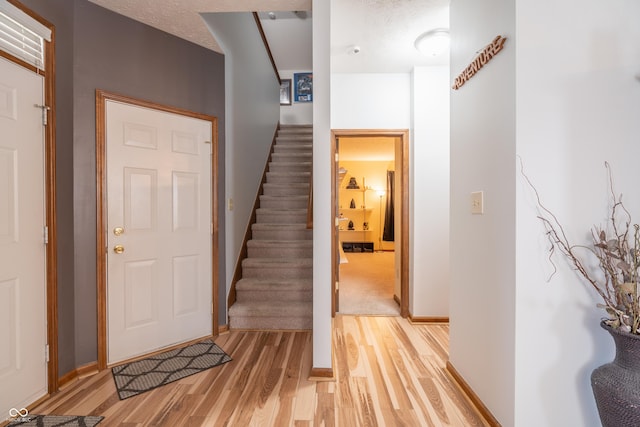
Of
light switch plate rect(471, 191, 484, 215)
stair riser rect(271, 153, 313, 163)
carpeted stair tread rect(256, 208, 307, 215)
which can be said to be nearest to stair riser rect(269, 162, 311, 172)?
stair riser rect(271, 153, 313, 163)

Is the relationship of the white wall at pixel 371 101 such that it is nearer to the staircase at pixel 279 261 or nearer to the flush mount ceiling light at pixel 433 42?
the flush mount ceiling light at pixel 433 42

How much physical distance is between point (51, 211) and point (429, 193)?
10.6 feet

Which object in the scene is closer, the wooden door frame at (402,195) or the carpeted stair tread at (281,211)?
the wooden door frame at (402,195)

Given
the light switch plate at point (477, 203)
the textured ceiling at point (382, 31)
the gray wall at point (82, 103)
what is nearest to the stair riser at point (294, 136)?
the textured ceiling at point (382, 31)

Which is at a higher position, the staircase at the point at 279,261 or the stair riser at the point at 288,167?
the stair riser at the point at 288,167

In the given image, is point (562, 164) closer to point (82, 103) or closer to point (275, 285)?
point (275, 285)

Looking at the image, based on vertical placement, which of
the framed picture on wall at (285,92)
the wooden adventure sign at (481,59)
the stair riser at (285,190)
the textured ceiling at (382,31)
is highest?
the framed picture on wall at (285,92)

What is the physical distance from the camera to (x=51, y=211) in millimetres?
1977

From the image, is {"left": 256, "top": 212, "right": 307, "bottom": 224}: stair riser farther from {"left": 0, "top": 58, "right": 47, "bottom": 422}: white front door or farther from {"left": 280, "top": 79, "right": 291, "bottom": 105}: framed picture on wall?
{"left": 280, "top": 79, "right": 291, "bottom": 105}: framed picture on wall

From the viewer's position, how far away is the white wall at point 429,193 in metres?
3.20

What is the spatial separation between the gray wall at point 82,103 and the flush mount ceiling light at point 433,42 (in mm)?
2259

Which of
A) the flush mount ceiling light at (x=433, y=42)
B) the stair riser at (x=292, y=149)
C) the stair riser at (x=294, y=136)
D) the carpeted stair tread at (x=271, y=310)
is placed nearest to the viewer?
the flush mount ceiling light at (x=433, y=42)

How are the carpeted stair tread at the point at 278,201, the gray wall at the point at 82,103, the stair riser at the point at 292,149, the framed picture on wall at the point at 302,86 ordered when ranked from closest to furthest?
the gray wall at the point at 82,103
the carpeted stair tread at the point at 278,201
the stair riser at the point at 292,149
the framed picture on wall at the point at 302,86

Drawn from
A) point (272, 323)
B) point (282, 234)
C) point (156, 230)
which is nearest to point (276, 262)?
point (282, 234)
